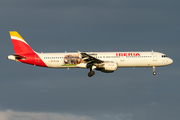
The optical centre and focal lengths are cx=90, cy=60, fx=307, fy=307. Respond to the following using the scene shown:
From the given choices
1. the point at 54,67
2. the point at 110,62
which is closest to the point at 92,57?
the point at 110,62

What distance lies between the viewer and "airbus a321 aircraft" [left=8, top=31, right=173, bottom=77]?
66500 millimetres

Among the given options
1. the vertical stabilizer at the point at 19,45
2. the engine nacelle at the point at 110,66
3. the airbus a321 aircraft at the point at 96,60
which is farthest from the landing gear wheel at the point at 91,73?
the vertical stabilizer at the point at 19,45

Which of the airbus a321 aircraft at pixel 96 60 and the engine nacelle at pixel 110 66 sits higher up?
the airbus a321 aircraft at pixel 96 60

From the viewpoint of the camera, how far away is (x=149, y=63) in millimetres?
67375

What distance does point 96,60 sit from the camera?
6538 centimetres

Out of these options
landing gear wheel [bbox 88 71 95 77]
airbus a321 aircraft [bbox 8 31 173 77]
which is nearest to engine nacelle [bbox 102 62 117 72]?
airbus a321 aircraft [bbox 8 31 173 77]

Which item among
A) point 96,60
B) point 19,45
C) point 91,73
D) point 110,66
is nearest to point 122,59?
point 110,66

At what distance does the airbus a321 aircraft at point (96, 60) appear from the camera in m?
66.5

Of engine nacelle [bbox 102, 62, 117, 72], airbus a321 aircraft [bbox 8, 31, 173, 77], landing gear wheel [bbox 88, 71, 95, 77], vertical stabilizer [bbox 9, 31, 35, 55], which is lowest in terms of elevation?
landing gear wheel [bbox 88, 71, 95, 77]

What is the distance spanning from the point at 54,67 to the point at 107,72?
39.7 ft

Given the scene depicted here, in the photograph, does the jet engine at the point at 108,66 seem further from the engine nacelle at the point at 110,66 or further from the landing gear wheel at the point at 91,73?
the landing gear wheel at the point at 91,73

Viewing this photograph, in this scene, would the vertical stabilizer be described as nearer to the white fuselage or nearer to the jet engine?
the white fuselage

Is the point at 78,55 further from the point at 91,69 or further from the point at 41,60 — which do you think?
the point at 41,60

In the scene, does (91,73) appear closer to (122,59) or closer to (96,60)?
(96,60)
